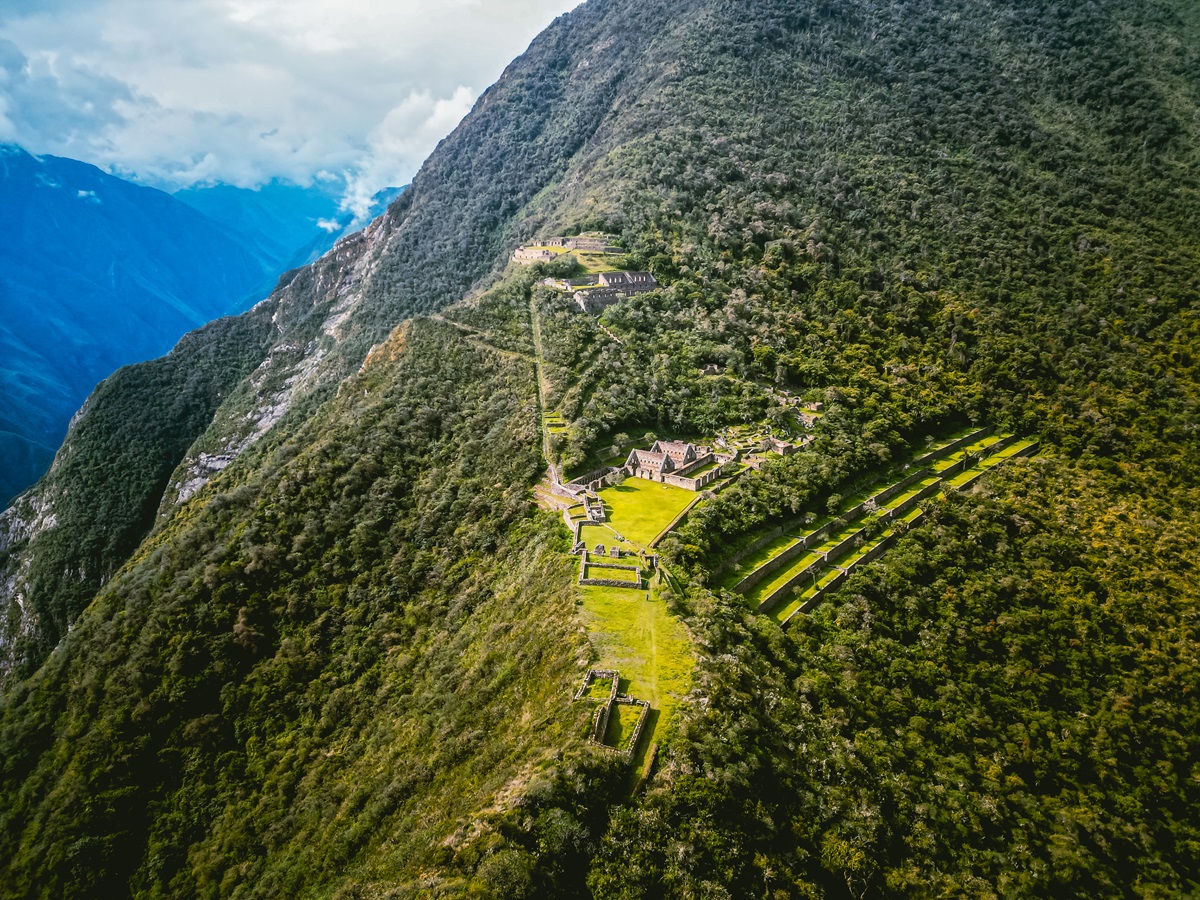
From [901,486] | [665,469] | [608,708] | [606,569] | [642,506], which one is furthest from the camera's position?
[901,486]

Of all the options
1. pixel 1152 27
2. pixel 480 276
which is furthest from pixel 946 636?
pixel 1152 27

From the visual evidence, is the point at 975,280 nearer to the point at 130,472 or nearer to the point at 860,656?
the point at 860,656

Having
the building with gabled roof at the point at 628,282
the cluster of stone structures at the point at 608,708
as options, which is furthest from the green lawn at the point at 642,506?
the building with gabled roof at the point at 628,282

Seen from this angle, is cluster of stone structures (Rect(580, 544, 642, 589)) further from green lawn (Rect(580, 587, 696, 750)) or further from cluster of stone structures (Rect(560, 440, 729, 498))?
cluster of stone structures (Rect(560, 440, 729, 498))

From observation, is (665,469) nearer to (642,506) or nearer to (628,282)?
(642,506)

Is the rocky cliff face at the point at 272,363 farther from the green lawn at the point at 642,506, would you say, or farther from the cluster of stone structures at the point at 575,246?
the green lawn at the point at 642,506

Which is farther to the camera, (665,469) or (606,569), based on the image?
(665,469)

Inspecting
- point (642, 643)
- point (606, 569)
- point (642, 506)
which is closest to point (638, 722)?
point (642, 643)
